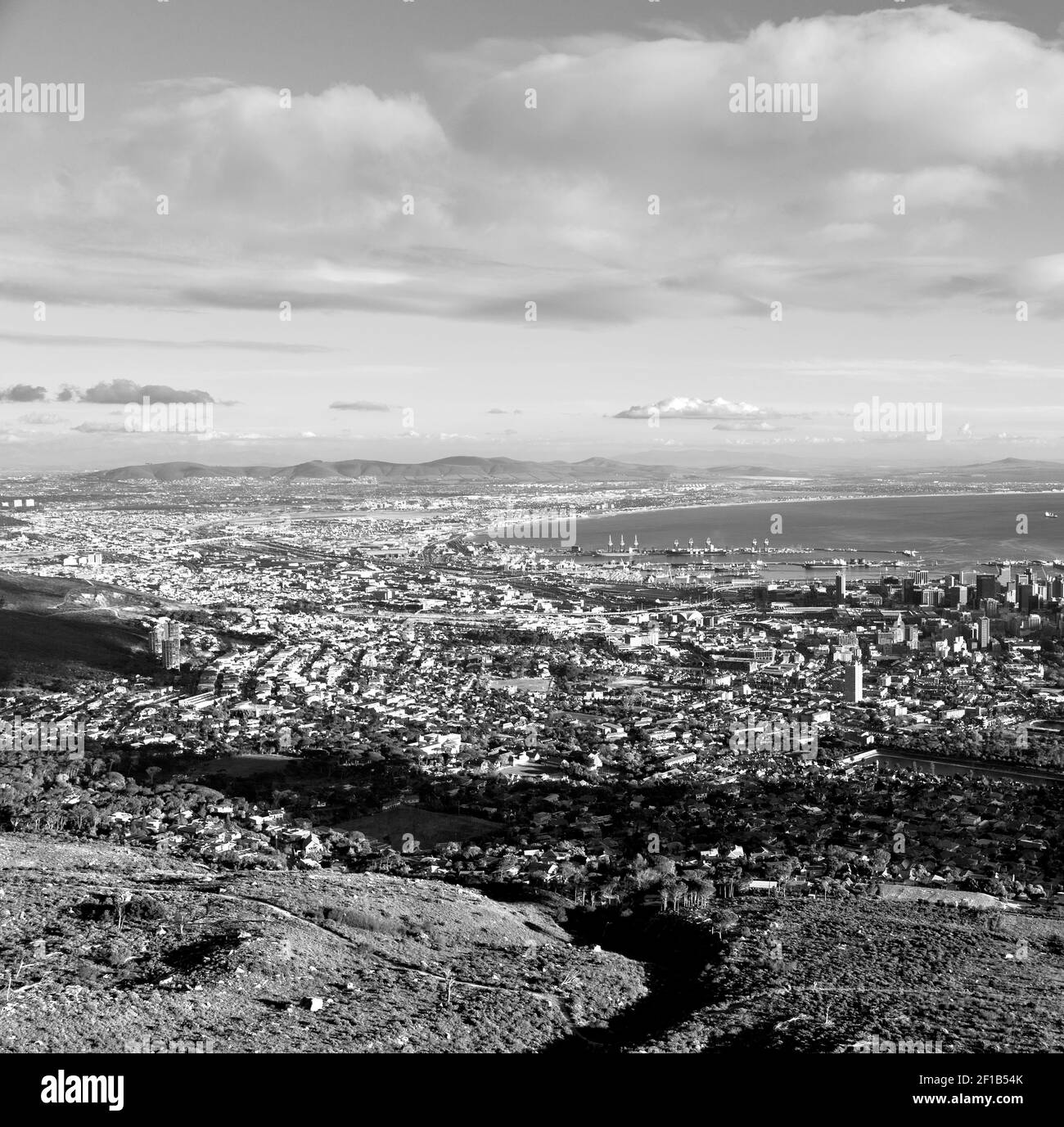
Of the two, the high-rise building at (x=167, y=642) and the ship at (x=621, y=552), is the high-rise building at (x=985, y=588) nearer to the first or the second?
the ship at (x=621, y=552)

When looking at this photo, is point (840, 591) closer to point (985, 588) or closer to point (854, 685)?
point (985, 588)

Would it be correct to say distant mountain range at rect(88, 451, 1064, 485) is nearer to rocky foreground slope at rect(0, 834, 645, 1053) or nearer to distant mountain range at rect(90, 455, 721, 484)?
distant mountain range at rect(90, 455, 721, 484)

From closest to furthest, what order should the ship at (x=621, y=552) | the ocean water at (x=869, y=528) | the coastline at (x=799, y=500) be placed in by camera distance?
the ship at (x=621, y=552), the ocean water at (x=869, y=528), the coastline at (x=799, y=500)

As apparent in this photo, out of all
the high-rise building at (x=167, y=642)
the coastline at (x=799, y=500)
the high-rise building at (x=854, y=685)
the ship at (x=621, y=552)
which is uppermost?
the coastline at (x=799, y=500)

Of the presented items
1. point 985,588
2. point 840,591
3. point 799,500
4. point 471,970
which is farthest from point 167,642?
point 799,500

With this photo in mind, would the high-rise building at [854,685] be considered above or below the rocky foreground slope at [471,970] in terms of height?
below

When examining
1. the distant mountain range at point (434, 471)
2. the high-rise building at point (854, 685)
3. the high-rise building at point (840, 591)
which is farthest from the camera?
the distant mountain range at point (434, 471)

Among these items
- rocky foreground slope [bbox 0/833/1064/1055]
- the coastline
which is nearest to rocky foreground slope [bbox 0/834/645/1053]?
rocky foreground slope [bbox 0/833/1064/1055]

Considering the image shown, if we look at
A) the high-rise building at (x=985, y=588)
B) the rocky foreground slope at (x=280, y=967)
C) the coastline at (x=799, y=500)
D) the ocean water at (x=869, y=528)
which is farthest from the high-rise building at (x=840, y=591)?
the coastline at (x=799, y=500)

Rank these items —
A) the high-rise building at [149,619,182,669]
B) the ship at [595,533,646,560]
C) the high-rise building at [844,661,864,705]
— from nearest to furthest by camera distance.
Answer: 1. the high-rise building at [844,661,864,705]
2. the high-rise building at [149,619,182,669]
3. the ship at [595,533,646,560]
